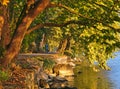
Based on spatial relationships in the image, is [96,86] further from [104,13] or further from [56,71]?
[104,13]

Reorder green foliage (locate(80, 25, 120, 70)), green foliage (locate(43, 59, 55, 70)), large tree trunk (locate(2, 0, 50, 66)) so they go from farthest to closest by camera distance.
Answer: green foliage (locate(43, 59, 55, 70)) → green foliage (locate(80, 25, 120, 70)) → large tree trunk (locate(2, 0, 50, 66))

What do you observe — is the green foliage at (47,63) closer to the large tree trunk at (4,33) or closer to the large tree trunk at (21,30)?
the large tree trunk at (4,33)

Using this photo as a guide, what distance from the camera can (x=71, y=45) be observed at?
6950cm

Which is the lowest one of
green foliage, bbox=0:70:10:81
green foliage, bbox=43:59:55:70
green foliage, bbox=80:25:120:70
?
green foliage, bbox=43:59:55:70

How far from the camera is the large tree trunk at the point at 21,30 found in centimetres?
1764

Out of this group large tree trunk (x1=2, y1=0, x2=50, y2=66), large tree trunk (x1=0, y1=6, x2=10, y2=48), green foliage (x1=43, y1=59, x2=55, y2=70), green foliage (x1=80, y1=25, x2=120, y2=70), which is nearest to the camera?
large tree trunk (x1=2, y1=0, x2=50, y2=66)

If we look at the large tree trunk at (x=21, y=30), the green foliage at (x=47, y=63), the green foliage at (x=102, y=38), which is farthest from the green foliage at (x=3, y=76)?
the green foliage at (x=47, y=63)

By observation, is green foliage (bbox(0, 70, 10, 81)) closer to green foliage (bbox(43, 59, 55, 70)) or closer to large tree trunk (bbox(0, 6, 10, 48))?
large tree trunk (bbox(0, 6, 10, 48))

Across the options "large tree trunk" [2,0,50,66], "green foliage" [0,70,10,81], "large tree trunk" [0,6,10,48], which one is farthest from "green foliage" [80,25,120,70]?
"green foliage" [0,70,10,81]

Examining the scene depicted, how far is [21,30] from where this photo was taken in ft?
59.2

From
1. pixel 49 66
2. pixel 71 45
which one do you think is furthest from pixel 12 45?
pixel 71 45

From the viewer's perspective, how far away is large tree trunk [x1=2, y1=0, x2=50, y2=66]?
17.6 meters

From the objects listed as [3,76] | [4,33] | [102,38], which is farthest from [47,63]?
[3,76]

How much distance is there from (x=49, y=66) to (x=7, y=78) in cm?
2686
